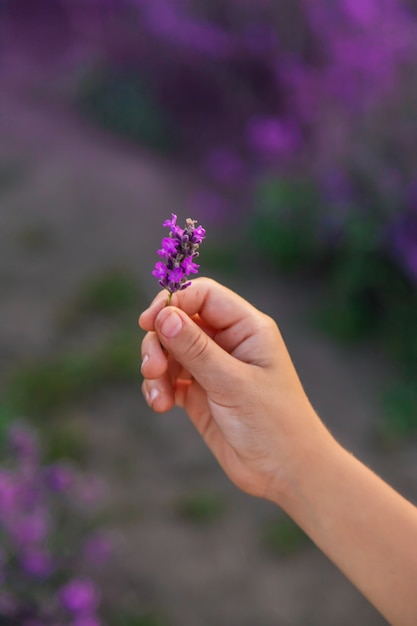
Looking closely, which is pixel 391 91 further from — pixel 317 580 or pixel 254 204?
pixel 317 580

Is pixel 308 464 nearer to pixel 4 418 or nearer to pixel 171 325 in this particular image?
pixel 171 325

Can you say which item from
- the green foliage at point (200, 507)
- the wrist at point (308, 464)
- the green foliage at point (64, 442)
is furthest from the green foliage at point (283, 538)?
the wrist at point (308, 464)

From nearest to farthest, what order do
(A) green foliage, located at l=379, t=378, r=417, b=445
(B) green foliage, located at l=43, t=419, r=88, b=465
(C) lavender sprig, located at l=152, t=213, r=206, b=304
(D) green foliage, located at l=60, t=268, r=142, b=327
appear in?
(C) lavender sprig, located at l=152, t=213, r=206, b=304, (B) green foliage, located at l=43, t=419, r=88, b=465, (A) green foliage, located at l=379, t=378, r=417, b=445, (D) green foliage, located at l=60, t=268, r=142, b=327

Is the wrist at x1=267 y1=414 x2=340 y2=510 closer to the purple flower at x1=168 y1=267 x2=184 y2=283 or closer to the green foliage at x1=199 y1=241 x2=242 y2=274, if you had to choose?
the purple flower at x1=168 y1=267 x2=184 y2=283

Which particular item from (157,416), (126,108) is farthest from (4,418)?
(126,108)

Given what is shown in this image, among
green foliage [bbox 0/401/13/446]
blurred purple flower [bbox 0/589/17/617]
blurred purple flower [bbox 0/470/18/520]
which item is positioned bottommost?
blurred purple flower [bbox 0/589/17/617]

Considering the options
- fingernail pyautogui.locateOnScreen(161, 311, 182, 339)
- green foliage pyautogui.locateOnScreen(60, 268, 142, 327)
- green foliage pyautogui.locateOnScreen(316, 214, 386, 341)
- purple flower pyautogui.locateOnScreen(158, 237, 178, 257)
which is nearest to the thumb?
fingernail pyautogui.locateOnScreen(161, 311, 182, 339)

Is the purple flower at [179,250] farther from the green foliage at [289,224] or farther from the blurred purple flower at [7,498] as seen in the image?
the green foliage at [289,224]
